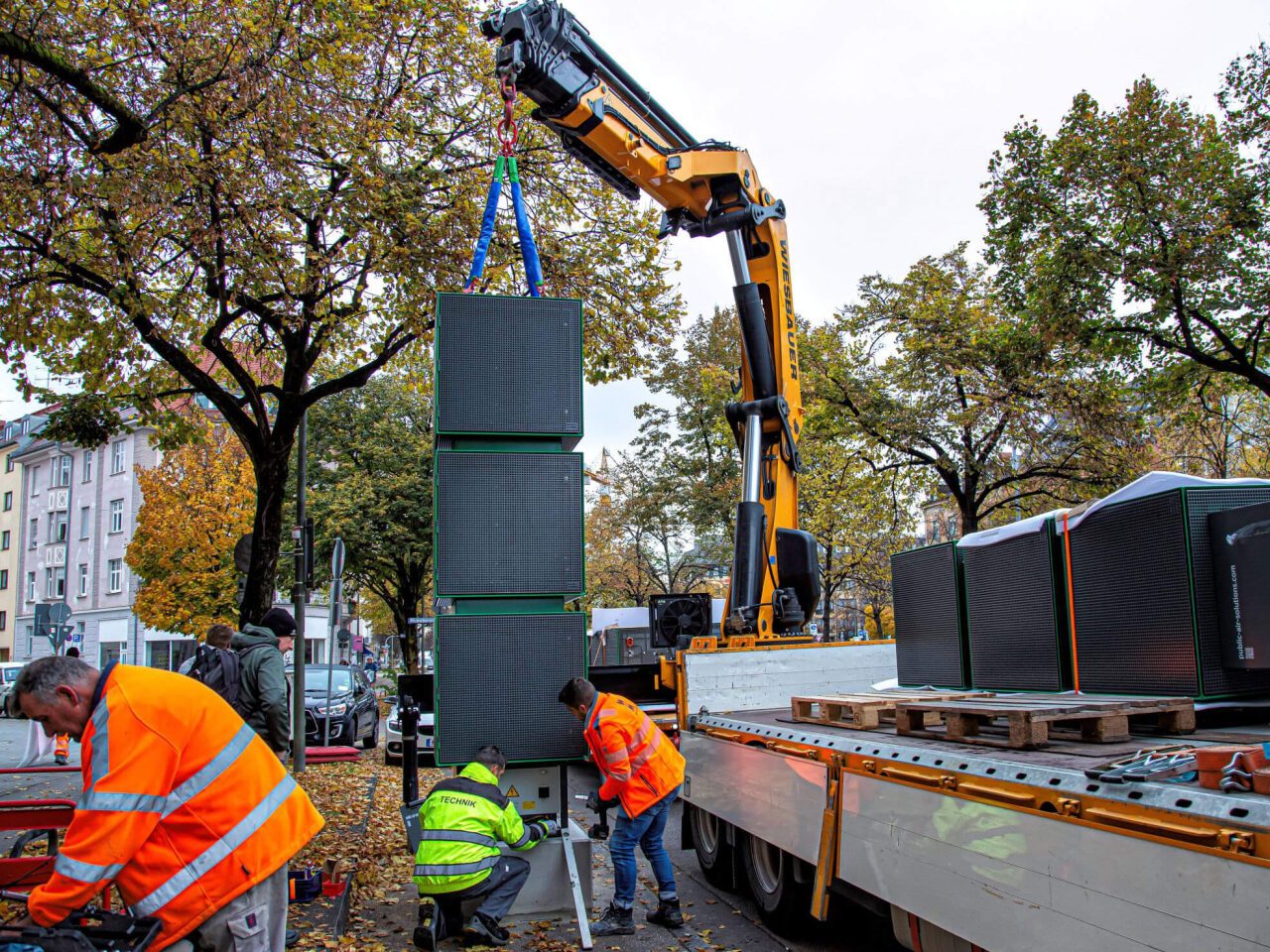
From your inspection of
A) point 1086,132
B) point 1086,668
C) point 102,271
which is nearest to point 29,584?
point 102,271

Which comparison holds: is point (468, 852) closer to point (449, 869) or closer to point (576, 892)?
point (449, 869)

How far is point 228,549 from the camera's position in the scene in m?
29.5

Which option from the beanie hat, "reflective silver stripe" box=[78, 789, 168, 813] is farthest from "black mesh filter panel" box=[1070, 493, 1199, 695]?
the beanie hat

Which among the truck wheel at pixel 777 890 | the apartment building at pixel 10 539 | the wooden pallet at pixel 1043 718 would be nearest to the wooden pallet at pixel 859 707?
the wooden pallet at pixel 1043 718

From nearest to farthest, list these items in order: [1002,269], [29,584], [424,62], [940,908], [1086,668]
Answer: [940,908], [1086,668], [424,62], [1002,269], [29,584]

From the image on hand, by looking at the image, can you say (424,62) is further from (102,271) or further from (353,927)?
(353,927)

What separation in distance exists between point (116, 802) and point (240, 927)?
0.65m

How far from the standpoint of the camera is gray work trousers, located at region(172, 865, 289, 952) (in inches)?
132

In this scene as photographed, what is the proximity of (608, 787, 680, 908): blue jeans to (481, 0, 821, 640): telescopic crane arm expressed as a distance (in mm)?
2566

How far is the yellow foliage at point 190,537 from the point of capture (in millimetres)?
28703

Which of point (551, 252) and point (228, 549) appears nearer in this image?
point (551, 252)

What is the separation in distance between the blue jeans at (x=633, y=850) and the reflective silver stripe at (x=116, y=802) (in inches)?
157

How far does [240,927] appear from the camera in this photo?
3355mm

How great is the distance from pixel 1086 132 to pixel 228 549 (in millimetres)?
25188
